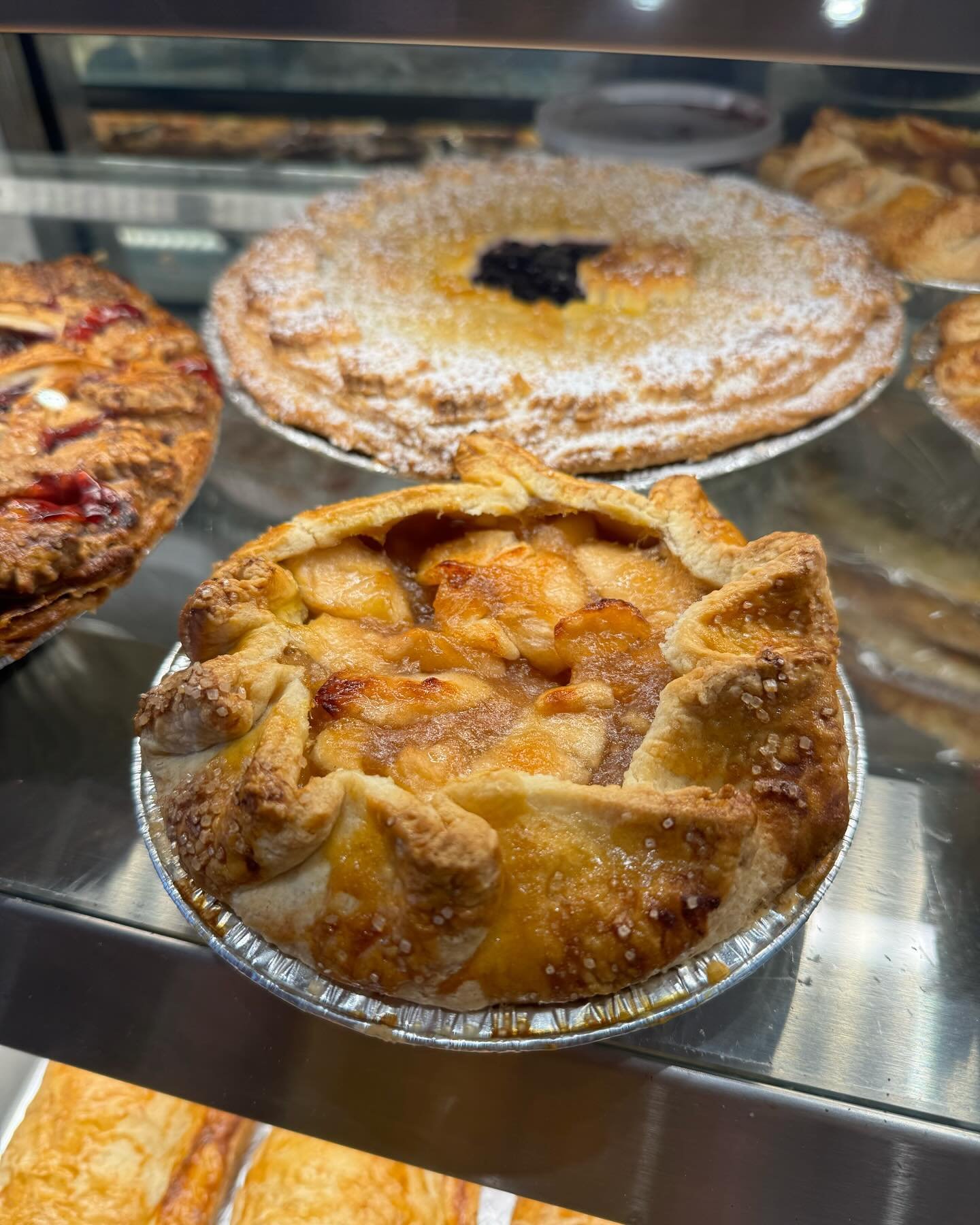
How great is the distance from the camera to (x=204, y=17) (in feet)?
4.03

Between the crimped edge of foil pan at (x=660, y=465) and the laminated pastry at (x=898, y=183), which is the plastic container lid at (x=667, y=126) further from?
the crimped edge of foil pan at (x=660, y=465)

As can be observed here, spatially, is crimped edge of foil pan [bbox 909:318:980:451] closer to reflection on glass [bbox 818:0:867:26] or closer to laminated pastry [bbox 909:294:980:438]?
laminated pastry [bbox 909:294:980:438]

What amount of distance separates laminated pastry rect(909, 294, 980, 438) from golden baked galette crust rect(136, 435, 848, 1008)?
837 millimetres

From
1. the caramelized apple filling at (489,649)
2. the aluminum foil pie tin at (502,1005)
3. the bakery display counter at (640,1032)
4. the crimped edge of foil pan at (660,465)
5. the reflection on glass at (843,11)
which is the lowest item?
the bakery display counter at (640,1032)

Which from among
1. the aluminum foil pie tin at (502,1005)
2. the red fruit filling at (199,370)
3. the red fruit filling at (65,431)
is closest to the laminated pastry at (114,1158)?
the aluminum foil pie tin at (502,1005)

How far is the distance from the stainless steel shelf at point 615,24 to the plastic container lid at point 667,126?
190cm

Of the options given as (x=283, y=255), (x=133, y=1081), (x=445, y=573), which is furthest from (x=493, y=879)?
(x=283, y=255)

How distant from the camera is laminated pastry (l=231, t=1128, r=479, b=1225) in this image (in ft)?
5.67

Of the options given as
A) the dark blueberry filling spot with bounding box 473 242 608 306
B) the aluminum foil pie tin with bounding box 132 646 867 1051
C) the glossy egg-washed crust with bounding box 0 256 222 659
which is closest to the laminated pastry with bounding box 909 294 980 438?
the dark blueberry filling spot with bounding box 473 242 608 306

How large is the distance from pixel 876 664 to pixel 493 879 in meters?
1.04

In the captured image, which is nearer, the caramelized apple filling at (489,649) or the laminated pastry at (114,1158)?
the caramelized apple filling at (489,649)

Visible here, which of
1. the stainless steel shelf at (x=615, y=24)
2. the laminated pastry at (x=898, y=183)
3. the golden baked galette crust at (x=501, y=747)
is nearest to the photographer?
the golden baked galette crust at (x=501, y=747)

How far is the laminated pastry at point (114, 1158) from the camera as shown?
174cm

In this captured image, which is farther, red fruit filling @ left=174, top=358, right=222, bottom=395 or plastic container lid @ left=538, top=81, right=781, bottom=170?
plastic container lid @ left=538, top=81, right=781, bottom=170
